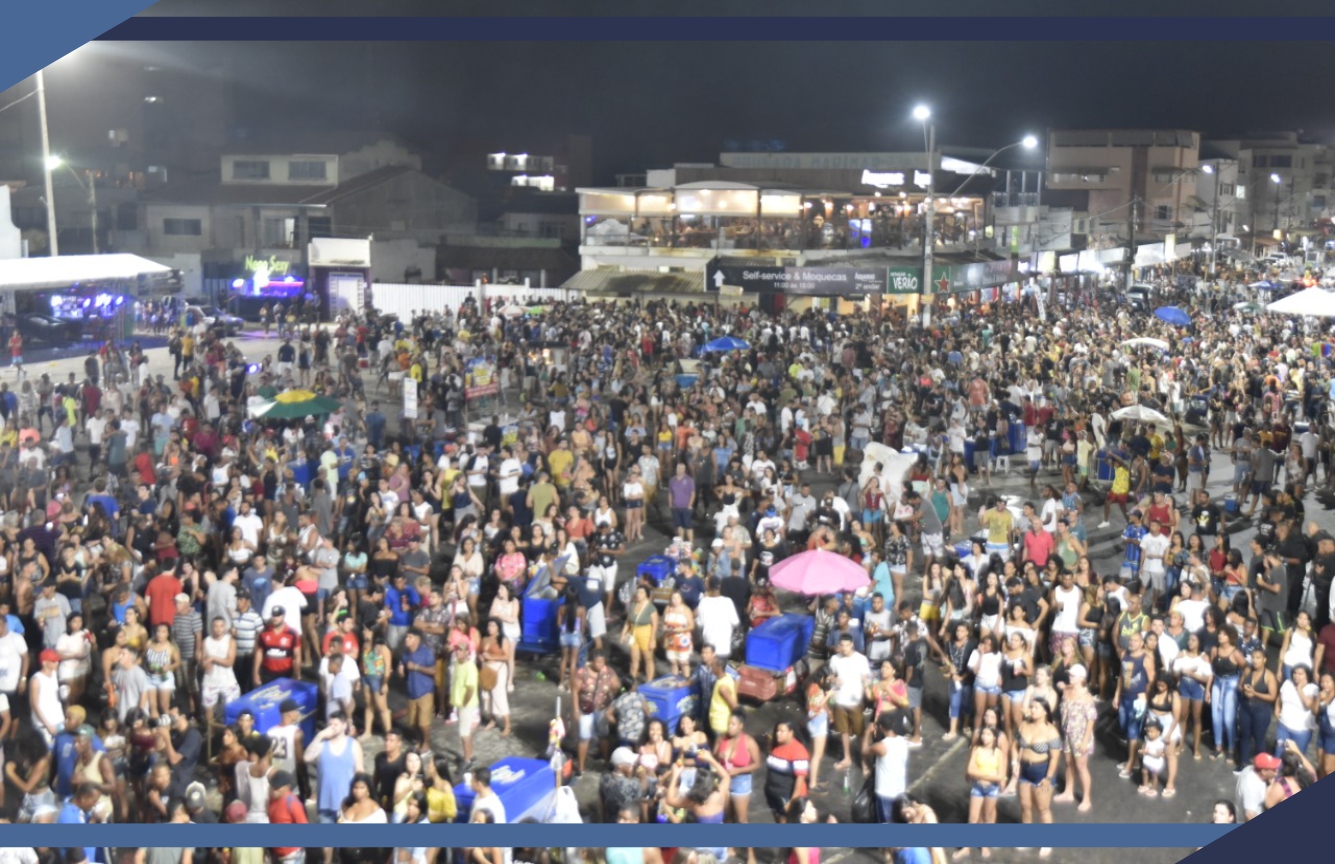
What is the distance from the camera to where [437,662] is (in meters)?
8.83

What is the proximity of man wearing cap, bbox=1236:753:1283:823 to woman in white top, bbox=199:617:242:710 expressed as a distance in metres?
5.83

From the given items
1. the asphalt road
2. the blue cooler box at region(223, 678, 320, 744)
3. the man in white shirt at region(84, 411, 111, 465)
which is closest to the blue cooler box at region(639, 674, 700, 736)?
the asphalt road

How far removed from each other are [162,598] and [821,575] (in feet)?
14.9

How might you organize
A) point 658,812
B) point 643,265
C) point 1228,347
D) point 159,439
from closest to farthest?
point 658,812
point 159,439
point 1228,347
point 643,265

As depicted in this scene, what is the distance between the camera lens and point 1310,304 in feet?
61.8

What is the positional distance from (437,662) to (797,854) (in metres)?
3.27

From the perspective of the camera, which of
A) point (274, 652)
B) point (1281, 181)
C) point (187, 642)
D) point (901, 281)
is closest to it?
point (274, 652)

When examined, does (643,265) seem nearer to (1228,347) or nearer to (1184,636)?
(1228,347)

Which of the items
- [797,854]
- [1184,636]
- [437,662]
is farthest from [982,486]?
[797,854]

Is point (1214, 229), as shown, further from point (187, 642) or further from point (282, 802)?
point (282, 802)

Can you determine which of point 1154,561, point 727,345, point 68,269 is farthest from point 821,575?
point 68,269

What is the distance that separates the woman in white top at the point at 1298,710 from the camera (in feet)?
25.2

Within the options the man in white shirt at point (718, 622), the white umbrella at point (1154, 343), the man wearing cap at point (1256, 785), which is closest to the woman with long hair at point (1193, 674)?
the man wearing cap at point (1256, 785)

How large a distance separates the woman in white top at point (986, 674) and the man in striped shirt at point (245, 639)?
4.61 m
